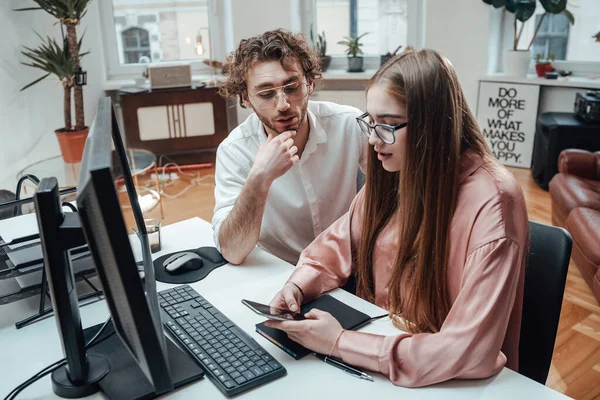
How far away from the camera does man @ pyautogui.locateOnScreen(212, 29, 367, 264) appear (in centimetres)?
173

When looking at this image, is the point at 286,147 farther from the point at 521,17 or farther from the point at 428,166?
the point at 521,17

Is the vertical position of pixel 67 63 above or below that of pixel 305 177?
above

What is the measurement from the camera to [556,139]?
149 inches

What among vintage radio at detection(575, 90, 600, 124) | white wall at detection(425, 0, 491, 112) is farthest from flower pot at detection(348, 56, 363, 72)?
vintage radio at detection(575, 90, 600, 124)

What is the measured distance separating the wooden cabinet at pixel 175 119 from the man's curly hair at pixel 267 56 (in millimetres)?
2700

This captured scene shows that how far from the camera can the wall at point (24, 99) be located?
3.93m

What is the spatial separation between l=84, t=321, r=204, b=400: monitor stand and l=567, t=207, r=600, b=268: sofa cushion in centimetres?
188

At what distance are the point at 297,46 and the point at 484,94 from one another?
3.00m

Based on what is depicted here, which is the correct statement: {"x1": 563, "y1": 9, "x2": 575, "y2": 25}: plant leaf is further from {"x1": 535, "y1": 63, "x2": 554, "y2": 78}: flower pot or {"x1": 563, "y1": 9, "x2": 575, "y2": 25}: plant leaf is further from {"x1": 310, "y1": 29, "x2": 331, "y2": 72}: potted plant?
{"x1": 310, "y1": 29, "x2": 331, "y2": 72}: potted plant

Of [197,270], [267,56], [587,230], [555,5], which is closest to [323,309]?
[197,270]

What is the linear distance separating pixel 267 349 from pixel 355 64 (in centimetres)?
395

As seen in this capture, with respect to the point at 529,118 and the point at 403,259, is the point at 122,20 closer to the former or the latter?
the point at 529,118

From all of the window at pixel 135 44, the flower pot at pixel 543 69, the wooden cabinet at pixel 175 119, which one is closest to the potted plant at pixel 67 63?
the wooden cabinet at pixel 175 119

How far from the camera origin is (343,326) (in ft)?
3.96
